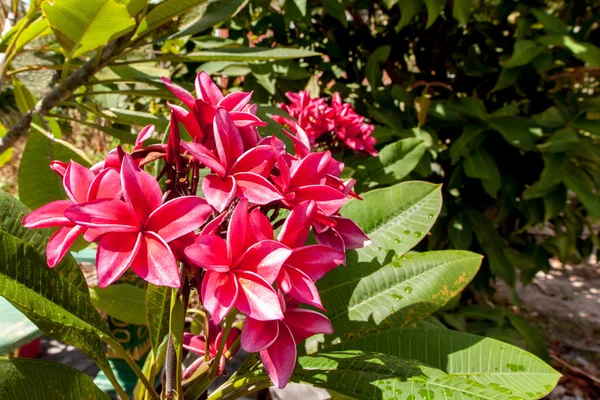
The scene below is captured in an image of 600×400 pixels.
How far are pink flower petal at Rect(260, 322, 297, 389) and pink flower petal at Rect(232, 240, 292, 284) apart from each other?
9 centimetres

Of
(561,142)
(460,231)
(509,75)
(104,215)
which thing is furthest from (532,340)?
(104,215)

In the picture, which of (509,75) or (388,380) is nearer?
(388,380)

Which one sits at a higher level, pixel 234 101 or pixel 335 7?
pixel 335 7

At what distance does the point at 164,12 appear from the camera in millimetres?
875

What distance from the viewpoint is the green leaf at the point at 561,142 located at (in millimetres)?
1419

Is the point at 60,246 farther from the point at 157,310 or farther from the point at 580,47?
the point at 580,47

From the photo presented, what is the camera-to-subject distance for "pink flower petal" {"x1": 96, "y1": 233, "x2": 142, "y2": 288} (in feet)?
1.29

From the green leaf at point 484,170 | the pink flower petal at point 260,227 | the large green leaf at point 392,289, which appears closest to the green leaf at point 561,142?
the green leaf at point 484,170

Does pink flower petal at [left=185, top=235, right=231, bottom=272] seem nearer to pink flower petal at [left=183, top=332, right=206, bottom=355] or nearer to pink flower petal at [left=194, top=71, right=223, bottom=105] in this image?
pink flower petal at [left=194, top=71, right=223, bottom=105]

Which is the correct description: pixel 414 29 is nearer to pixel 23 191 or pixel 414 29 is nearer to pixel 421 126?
pixel 421 126

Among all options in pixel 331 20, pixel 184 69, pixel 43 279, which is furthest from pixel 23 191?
pixel 331 20

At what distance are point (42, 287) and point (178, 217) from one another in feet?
0.60

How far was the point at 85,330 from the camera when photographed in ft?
1.50

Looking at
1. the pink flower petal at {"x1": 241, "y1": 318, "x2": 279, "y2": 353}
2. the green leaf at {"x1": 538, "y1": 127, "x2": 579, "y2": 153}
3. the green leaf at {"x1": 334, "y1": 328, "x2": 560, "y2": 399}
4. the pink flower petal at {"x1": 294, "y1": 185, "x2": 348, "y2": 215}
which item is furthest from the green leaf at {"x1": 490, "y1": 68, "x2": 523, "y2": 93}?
the pink flower petal at {"x1": 241, "y1": 318, "x2": 279, "y2": 353}
